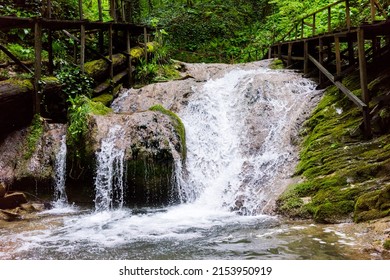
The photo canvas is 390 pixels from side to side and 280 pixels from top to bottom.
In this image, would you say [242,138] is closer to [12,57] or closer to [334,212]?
[334,212]

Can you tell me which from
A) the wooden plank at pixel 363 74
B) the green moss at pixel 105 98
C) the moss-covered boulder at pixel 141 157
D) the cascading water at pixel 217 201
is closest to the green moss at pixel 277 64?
the cascading water at pixel 217 201

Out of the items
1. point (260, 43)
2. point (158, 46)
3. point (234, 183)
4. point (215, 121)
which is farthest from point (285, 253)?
point (260, 43)

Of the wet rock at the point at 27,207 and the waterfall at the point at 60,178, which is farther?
the waterfall at the point at 60,178

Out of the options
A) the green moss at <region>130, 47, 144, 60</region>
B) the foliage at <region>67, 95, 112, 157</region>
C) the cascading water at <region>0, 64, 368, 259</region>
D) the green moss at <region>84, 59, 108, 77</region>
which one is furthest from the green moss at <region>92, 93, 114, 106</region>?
the green moss at <region>130, 47, 144, 60</region>

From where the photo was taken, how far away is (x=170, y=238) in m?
6.48

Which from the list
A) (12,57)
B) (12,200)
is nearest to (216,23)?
(12,57)

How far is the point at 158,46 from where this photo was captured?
57.8ft

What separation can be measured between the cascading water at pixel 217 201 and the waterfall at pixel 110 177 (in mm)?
23

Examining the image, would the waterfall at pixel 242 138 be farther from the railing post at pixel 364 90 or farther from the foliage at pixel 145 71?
the foliage at pixel 145 71

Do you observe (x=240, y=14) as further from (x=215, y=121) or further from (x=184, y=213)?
(x=184, y=213)

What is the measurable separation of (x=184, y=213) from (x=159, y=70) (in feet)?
30.7

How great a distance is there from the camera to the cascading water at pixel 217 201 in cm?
575

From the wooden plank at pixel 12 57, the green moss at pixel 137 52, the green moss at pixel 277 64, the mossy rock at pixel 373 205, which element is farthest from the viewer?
the green moss at pixel 277 64

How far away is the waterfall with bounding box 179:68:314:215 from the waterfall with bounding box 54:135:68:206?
9.73 feet
